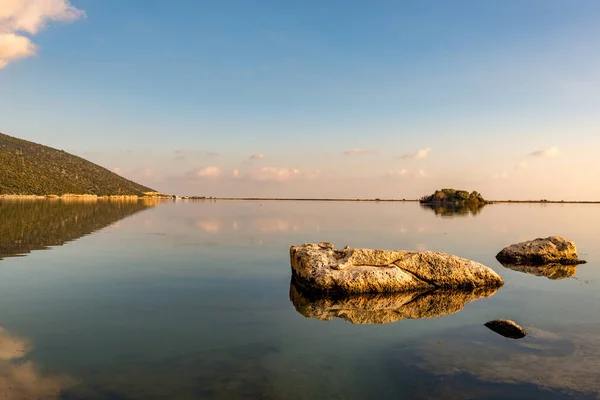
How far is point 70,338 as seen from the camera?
10.3 meters

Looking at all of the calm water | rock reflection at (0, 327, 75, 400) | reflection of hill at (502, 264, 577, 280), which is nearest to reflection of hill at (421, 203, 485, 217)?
reflection of hill at (502, 264, 577, 280)

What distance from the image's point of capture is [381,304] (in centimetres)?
1460

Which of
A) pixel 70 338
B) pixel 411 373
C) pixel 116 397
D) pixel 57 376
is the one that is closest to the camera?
pixel 116 397

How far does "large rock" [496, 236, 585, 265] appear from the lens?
25.4 metres

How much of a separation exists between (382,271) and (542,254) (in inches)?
586

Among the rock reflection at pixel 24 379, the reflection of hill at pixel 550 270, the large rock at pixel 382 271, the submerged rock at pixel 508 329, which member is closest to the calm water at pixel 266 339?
the rock reflection at pixel 24 379

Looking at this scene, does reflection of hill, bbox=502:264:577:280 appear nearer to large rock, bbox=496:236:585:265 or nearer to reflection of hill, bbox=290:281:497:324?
large rock, bbox=496:236:585:265

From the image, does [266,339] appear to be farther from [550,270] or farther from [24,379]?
[550,270]

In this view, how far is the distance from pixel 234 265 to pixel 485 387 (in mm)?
15717

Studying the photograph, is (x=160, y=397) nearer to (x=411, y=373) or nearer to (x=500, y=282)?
(x=411, y=373)

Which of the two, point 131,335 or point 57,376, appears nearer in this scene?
point 57,376

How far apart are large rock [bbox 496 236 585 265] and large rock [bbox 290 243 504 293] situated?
27.4 ft

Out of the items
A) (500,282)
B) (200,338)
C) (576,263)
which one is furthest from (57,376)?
(576,263)

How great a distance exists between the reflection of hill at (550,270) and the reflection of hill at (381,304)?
6.62 metres
